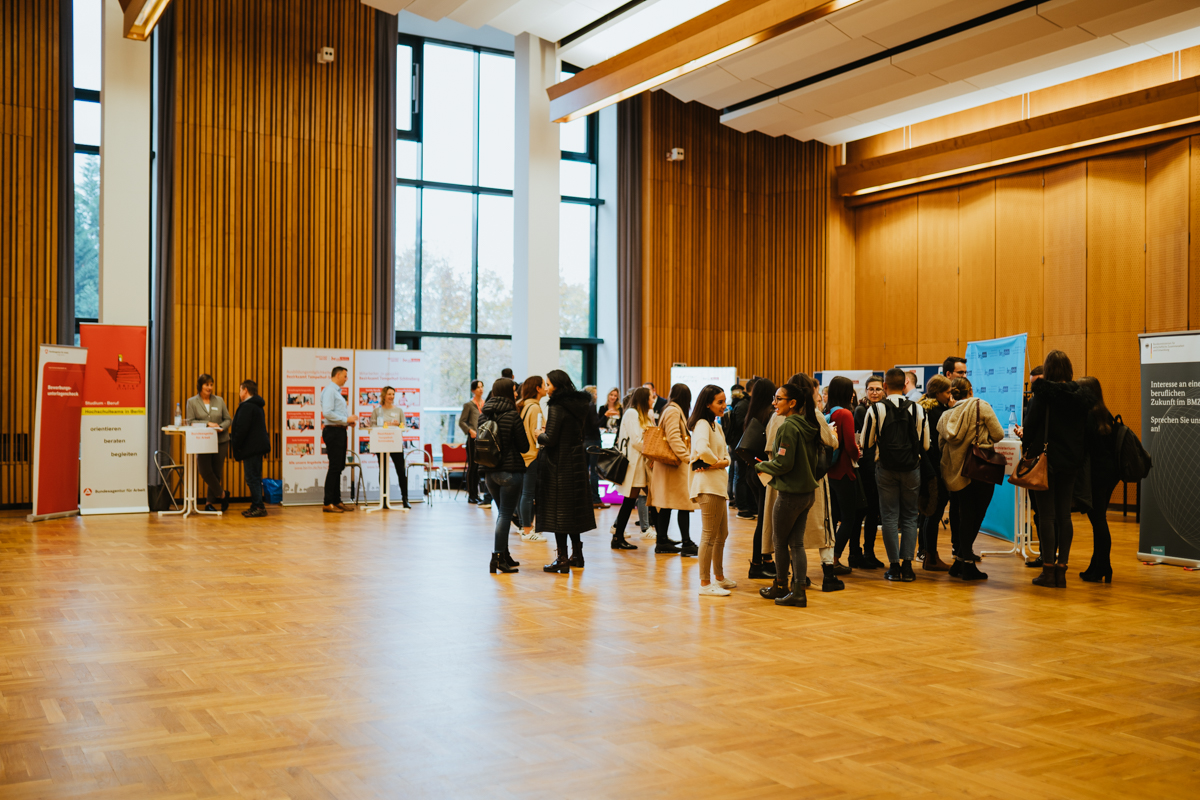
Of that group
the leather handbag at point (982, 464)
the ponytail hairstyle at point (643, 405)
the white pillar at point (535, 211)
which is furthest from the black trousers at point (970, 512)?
the white pillar at point (535, 211)

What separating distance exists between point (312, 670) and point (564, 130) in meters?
12.3

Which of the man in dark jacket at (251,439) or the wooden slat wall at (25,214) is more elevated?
the wooden slat wall at (25,214)

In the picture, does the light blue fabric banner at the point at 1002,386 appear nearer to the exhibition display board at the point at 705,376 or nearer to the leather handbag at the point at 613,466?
the leather handbag at the point at 613,466

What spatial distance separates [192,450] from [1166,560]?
9.13 meters

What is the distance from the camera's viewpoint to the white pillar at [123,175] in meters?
11.0

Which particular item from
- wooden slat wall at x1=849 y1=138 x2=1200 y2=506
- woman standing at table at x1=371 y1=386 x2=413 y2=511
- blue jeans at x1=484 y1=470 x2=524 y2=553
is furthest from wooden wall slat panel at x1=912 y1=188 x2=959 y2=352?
blue jeans at x1=484 y1=470 x2=524 y2=553

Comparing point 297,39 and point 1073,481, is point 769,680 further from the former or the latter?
point 297,39

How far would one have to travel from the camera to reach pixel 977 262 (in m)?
13.6

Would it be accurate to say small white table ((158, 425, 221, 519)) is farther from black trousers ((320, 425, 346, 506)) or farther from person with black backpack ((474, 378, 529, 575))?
person with black backpack ((474, 378, 529, 575))

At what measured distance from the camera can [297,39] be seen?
1247 centimetres

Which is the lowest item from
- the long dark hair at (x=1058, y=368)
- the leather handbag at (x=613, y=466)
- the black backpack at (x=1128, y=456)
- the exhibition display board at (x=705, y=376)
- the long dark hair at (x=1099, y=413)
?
the leather handbag at (x=613, y=466)

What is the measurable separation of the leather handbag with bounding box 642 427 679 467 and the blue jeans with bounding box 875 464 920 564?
1.48 m

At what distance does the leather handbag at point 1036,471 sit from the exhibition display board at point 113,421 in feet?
28.0

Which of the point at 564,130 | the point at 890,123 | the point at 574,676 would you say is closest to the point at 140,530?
the point at 574,676
